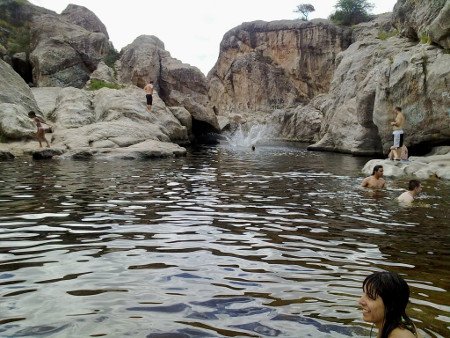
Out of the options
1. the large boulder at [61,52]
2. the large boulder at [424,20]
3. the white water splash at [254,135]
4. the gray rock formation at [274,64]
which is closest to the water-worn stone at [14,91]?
the large boulder at [61,52]

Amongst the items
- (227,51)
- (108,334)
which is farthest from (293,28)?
(108,334)

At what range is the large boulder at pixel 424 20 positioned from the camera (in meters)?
21.6

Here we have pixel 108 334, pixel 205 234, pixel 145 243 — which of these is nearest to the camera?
pixel 108 334

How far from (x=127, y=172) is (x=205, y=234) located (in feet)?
29.8

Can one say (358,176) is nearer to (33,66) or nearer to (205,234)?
(205,234)

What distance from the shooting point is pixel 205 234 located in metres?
7.53

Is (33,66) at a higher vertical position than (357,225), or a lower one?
higher

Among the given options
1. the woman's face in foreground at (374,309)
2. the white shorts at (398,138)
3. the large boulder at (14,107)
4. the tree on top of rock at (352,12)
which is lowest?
the woman's face in foreground at (374,309)

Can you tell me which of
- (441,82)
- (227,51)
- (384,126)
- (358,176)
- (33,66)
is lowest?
(358,176)

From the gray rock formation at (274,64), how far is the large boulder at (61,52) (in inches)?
1630

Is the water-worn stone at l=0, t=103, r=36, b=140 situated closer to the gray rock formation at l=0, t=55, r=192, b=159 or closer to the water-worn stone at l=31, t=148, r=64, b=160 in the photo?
the gray rock formation at l=0, t=55, r=192, b=159

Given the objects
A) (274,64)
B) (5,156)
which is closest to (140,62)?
(5,156)

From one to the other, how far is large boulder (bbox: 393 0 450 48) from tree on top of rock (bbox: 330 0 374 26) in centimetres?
4432

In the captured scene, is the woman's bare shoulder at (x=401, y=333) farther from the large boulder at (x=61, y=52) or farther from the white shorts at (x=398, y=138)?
the large boulder at (x=61, y=52)
